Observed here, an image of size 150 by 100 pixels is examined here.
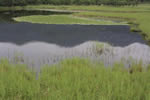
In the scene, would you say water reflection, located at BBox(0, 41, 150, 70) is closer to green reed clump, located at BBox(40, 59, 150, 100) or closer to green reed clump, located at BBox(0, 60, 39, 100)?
green reed clump, located at BBox(40, 59, 150, 100)

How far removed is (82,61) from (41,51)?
5826 mm

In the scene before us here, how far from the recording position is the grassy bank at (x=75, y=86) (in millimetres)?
7066

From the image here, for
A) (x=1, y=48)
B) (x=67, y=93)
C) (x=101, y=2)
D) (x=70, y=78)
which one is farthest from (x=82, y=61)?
(x=101, y=2)

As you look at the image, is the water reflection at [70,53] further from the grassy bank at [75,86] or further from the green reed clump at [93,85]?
the grassy bank at [75,86]

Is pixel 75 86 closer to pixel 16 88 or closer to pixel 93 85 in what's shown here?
pixel 93 85

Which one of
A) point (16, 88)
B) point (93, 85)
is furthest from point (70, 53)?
point (16, 88)

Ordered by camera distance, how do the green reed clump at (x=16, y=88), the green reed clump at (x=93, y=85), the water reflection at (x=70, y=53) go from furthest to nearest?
1. the water reflection at (x=70, y=53)
2. the green reed clump at (x=16, y=88)
3. the green reed clump at (x=93, y=85)

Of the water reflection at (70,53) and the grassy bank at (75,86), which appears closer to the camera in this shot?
the grassy bank at (75,86)

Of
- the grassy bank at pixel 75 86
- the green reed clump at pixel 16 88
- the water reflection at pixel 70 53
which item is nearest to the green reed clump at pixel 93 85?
the grassy bank at pixel 75 86

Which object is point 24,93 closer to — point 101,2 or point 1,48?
point 1,48

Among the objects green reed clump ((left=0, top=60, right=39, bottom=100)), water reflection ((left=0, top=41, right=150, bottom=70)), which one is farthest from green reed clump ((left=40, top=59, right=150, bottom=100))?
water reflection ((left=0, top=41, right=150, bottom=70))

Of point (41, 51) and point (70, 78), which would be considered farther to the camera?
point (41, 51)

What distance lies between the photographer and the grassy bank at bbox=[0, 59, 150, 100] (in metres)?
7.07

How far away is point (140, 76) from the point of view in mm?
9000
